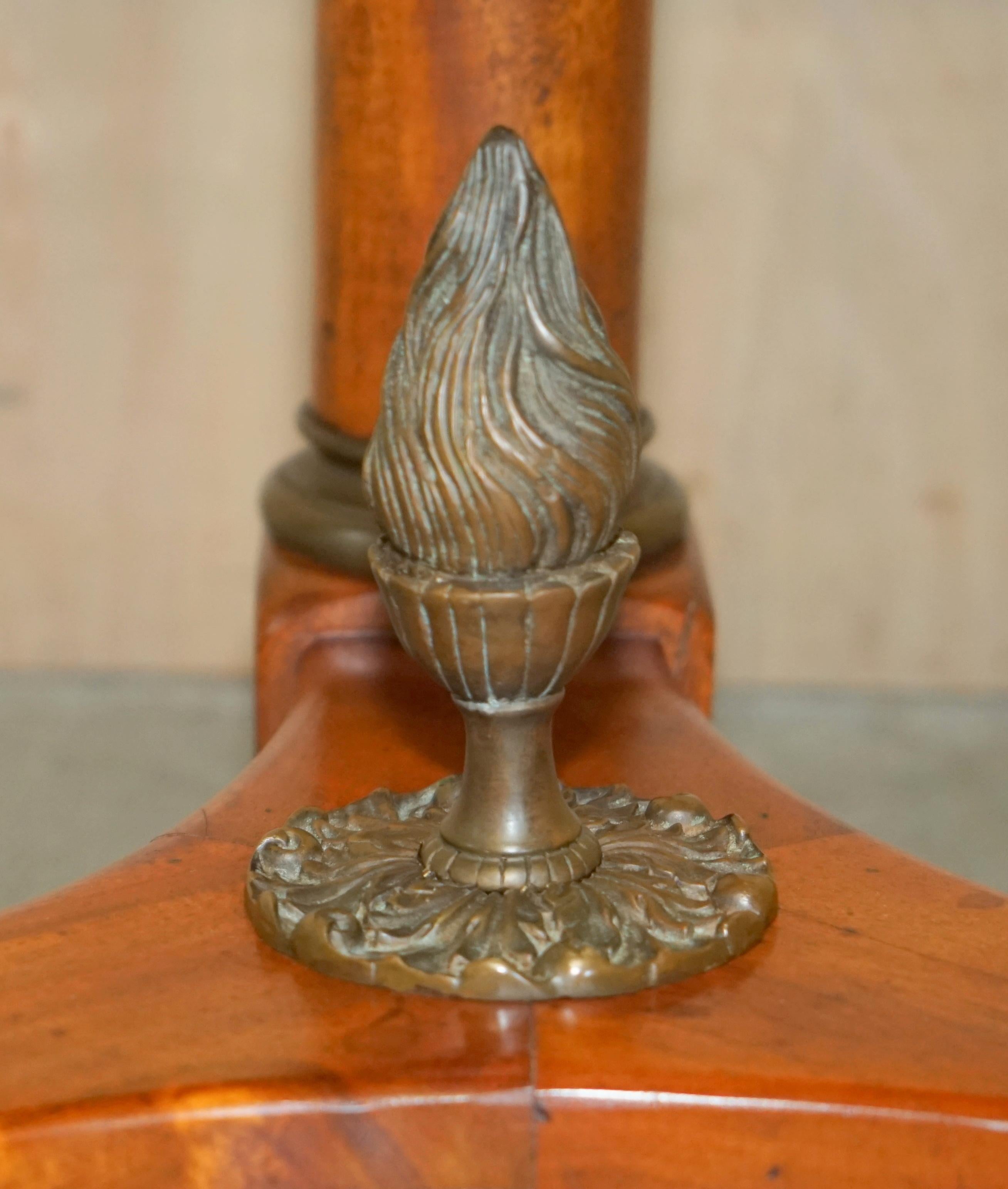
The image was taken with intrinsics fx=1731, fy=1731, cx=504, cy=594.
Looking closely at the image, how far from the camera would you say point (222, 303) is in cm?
147

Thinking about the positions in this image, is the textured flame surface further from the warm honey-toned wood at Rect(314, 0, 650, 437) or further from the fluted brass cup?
the warm honey-toned wood at Rect(314, 0, 650, 437)

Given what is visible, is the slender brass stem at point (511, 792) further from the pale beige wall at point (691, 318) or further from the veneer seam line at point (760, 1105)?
the pale beige wall at point (691, 318)

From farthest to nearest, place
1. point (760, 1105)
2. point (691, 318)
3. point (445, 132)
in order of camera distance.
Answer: point (691, 318), point (445, 132), point (760, 1105)

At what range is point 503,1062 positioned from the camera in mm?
568

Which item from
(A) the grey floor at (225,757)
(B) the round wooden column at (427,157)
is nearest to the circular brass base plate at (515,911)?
(B) the round wooden column at (427,157)

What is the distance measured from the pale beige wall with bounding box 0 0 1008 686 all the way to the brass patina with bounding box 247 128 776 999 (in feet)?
2.82

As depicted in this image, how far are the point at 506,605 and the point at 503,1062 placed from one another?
0.15 meters

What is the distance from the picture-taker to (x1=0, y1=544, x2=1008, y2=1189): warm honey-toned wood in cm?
55

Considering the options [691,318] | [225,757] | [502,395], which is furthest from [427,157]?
[225,757]

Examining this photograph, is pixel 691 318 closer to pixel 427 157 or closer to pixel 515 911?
pixel 427 157

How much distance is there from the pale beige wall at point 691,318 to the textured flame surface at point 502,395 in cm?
86

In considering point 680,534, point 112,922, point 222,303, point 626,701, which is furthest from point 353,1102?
point 222,303

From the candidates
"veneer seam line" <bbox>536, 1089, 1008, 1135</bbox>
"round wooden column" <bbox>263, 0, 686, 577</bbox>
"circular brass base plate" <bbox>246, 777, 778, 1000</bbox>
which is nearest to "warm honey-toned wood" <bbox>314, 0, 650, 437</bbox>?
"round wooden column" <bbox>263, 0, 686, 577</bbox>

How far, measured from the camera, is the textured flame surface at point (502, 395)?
0.58 m
